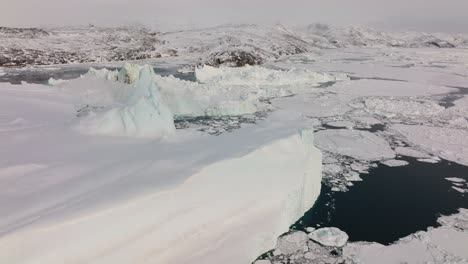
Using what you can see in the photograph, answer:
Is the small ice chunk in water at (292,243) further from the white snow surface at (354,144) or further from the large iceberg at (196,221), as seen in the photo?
the white snow surface at (354,144)

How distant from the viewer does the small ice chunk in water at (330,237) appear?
629cm

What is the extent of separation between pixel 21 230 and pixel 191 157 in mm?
3073

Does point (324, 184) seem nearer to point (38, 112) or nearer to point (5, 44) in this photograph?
point (38, 112)

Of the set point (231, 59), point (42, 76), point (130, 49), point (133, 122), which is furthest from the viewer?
point (130, 49)

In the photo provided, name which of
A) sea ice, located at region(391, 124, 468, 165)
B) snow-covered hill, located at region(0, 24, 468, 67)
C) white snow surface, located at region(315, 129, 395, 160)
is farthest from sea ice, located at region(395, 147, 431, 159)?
snow-covered hill, located at region(0, 24, 468, 67)

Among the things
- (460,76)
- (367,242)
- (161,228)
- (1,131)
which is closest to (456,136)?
(367,242)

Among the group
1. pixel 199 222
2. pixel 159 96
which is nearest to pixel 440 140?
pixel 159 96

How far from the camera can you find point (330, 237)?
6379mm

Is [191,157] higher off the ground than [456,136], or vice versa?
[191,157]

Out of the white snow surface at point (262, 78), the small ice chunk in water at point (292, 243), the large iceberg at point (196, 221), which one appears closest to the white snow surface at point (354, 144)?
the large iceberg at point (196, 221)

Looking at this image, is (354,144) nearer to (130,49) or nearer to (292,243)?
(292,243)

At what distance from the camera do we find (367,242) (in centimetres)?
643

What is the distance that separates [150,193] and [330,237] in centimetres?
313

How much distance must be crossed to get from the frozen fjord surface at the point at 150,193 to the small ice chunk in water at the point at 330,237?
0.56m
